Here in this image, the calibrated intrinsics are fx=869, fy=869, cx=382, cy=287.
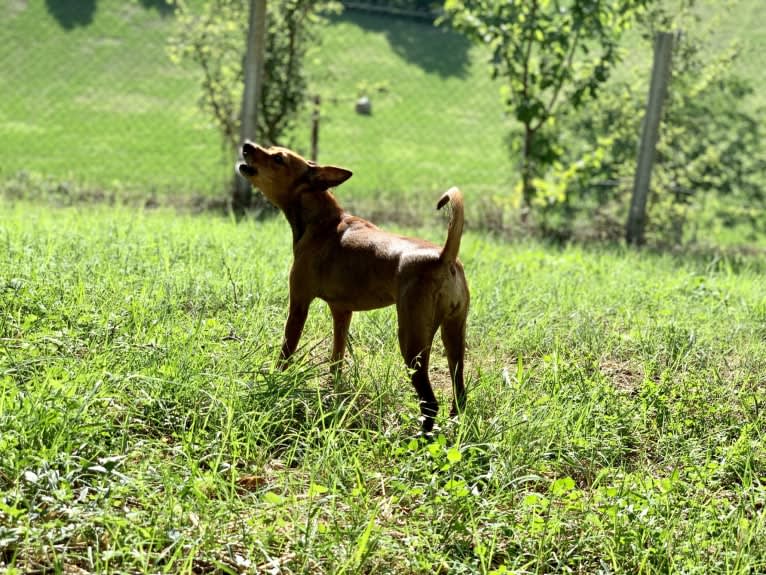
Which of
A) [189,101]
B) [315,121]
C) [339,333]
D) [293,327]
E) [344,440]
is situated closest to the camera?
[344,440]

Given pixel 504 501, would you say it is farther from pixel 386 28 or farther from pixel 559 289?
pixel 386 28

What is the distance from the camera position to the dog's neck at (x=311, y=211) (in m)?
3.91

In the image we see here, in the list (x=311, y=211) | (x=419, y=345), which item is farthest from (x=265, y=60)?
(x=419, y=345)

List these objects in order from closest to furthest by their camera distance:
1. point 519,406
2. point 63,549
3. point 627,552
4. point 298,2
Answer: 1. point 63,549
2. point 627,552
3. point 519,406
4. point 298,2

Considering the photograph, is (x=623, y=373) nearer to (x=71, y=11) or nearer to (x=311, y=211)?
(x=311, y=211)

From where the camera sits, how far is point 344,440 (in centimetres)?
302

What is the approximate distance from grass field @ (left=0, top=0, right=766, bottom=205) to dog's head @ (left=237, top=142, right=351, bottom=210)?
6616mm

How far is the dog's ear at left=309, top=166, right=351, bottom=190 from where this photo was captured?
3893 millimetres

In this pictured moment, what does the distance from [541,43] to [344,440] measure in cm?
702

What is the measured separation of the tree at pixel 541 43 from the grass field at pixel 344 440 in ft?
15.4

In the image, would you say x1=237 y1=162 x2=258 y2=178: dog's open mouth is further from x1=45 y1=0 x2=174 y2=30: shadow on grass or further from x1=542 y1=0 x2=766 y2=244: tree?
x1=45 y1=0 x2=174 y2=30: shadow on grass

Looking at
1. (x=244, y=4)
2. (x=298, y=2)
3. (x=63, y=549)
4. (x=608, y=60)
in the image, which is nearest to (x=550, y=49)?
(x=608, y=60)

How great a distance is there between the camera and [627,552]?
8.70 feet

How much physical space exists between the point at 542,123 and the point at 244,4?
12.0 ft
